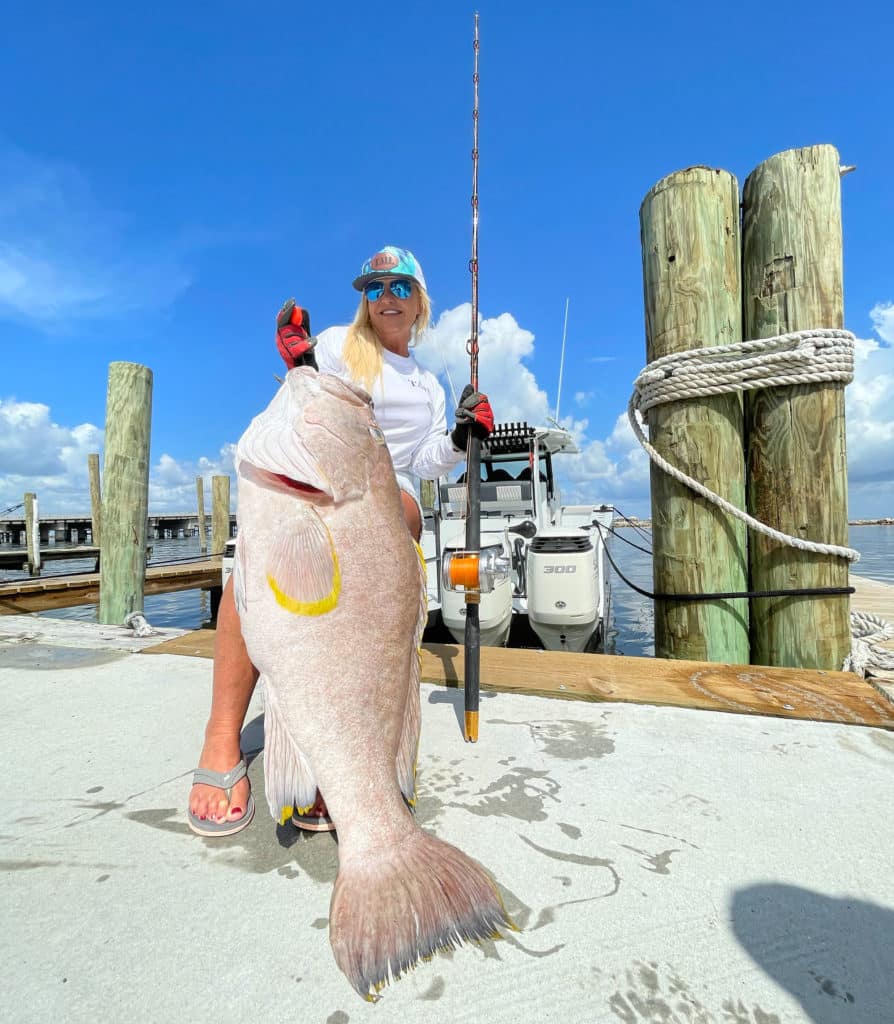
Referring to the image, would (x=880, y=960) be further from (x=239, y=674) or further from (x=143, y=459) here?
(x=143, y=459)

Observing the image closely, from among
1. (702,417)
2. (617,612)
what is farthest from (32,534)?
(702,417)

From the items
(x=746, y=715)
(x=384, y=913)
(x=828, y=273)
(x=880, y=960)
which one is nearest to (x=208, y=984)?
(x=384, y=913)

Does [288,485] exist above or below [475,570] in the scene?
above

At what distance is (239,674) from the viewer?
5.70ft

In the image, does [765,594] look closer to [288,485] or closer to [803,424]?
[803,424]

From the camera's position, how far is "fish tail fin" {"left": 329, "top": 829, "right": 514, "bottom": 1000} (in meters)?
1.01

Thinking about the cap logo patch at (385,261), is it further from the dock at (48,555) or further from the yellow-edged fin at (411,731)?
the dock at (48,555)

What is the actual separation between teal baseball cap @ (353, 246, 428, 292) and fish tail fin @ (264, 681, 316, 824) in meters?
1.63

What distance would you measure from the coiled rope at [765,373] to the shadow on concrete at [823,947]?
6.37ft

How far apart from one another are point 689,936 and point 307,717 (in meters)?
0.95

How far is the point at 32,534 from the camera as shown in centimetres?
1542

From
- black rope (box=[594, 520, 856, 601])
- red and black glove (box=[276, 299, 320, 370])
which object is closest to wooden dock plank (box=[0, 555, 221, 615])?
red and black glove (box=[276, 299, 320, 370])

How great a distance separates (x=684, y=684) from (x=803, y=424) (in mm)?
1532

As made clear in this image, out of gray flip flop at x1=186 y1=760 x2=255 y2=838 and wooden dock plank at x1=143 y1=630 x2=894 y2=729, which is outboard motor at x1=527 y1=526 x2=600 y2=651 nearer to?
wooden dock plank at x1=143 y1=630 x2=894 y2=729
